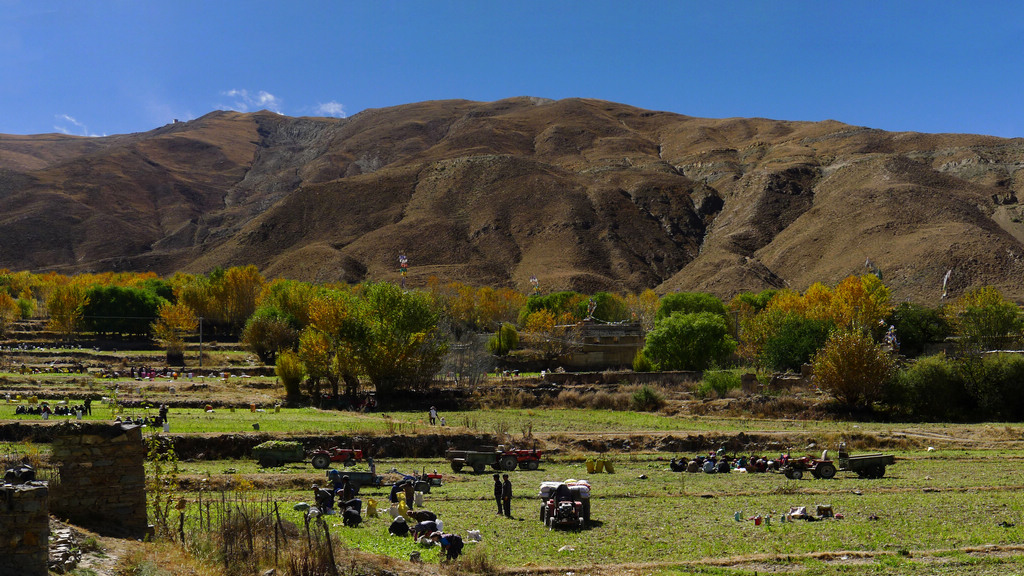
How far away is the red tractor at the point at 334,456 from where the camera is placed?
25.3 m

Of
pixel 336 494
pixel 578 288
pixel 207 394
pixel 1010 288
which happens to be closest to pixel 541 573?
pixel 336 494

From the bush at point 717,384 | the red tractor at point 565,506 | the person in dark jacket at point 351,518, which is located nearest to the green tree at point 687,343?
the bush at point 717,384

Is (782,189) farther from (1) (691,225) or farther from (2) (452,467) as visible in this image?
(2) (452,467)

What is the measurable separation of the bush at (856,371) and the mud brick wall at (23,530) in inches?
1699

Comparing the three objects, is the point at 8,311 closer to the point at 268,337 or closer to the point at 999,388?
the point at 268,337

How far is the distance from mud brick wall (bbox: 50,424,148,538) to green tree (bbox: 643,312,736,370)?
5227 cm

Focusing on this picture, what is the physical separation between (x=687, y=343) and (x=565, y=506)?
156 feet

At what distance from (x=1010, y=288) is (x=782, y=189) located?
204 ft

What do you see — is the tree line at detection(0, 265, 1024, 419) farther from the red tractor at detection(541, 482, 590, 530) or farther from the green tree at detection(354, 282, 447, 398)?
the red tractor at detection(541, 482, 590, 530)

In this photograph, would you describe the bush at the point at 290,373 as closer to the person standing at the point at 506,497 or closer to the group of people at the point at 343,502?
the group of people at the point at 343,502

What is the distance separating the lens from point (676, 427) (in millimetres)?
40344

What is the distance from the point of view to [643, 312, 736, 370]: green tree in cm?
6278

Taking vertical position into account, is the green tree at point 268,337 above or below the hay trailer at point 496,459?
above

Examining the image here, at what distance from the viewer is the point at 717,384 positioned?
51844mm
